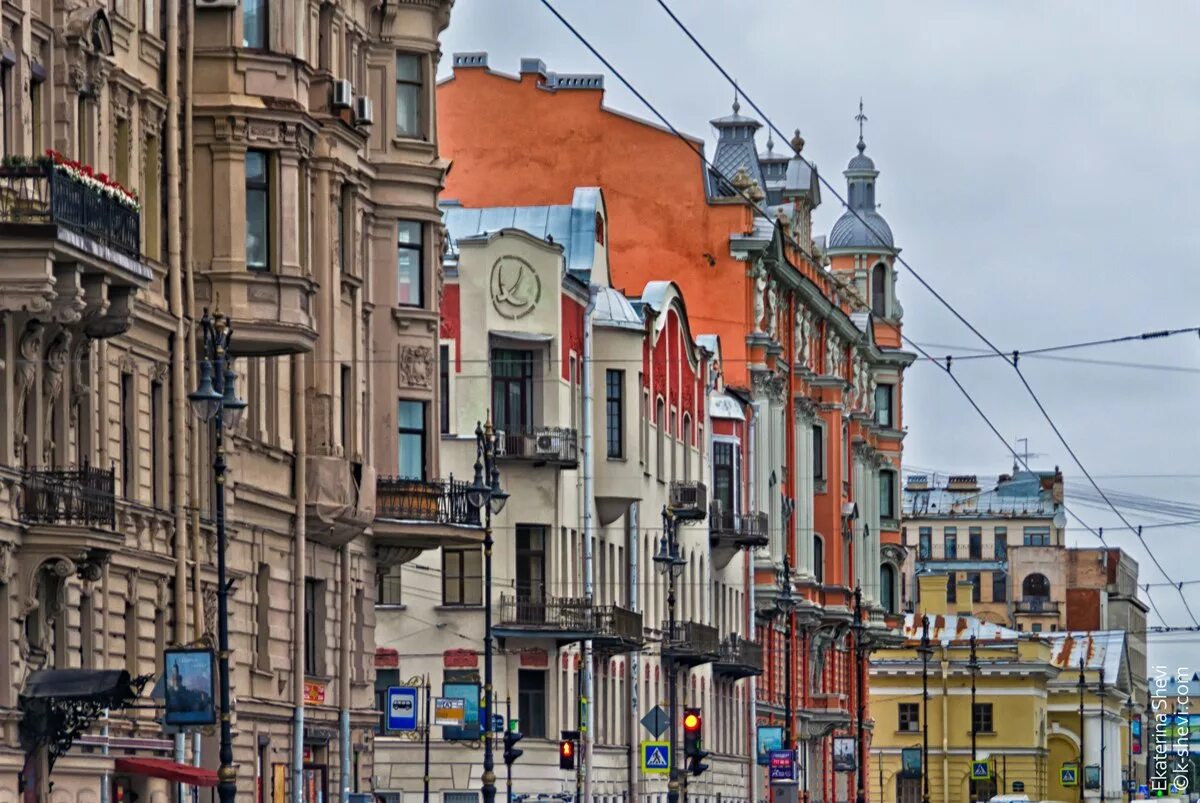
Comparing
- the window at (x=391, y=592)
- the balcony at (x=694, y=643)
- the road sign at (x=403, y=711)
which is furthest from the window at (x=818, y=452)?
the road sign at (x=403, y=711)

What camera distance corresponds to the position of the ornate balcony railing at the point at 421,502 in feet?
165

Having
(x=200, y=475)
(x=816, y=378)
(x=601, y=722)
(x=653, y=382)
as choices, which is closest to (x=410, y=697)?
(x=200, y=475)

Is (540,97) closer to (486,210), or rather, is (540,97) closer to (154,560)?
(486,210)

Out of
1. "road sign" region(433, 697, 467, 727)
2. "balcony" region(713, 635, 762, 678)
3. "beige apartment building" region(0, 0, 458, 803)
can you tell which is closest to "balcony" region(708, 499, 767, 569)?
"balcony" region(713, 635, 762, 678)

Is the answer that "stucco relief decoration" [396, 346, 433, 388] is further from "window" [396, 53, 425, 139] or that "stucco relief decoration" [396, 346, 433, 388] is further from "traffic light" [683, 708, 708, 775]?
"traffic light" [683, 708, 708, 775]

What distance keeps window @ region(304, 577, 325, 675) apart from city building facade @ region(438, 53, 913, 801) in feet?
98.8

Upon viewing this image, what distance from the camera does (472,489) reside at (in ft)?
155

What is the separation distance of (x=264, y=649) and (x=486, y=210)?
100 ft

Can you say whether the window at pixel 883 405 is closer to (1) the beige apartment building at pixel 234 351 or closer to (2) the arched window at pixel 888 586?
(2) the arched window at pixel 888 586

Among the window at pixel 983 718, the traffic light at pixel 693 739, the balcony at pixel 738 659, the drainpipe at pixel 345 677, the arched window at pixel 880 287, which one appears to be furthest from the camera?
the window at pixel 983 718

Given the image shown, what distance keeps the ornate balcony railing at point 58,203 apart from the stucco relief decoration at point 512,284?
104 ft

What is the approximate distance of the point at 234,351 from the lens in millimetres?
42688

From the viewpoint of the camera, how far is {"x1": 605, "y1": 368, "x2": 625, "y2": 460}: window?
71938 mm

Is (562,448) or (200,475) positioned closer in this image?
(200,475)
